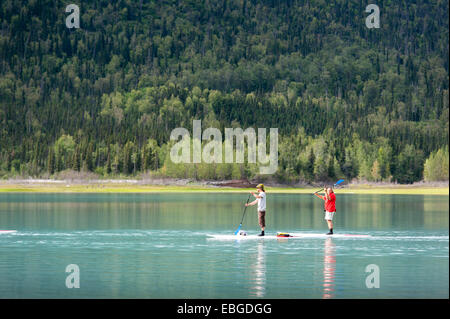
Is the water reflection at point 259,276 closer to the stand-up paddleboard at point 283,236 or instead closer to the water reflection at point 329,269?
the water reflection at point 329,269

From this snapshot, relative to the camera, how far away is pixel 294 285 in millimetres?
35906

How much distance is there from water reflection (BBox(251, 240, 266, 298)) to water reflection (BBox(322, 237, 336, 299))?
260 centimetres

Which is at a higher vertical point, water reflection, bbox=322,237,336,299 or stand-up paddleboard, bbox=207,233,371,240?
water reflection, bbox=322,237,336,299

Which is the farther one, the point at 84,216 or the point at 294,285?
the point at 84,216

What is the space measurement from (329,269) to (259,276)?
14.0 ft

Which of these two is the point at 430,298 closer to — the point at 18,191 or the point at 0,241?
the point at 0,241

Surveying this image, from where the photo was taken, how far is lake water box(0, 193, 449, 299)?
34.8 m

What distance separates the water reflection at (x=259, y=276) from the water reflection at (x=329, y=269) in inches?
102

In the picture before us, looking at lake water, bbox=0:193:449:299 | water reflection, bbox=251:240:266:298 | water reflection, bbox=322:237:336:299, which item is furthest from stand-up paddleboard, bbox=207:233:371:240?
water reflection, bbox=251:240:266:298

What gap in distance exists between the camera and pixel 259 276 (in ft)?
126

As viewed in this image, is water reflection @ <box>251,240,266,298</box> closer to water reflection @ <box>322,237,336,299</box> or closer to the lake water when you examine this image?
the lake water

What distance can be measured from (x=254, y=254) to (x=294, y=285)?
12163mm
